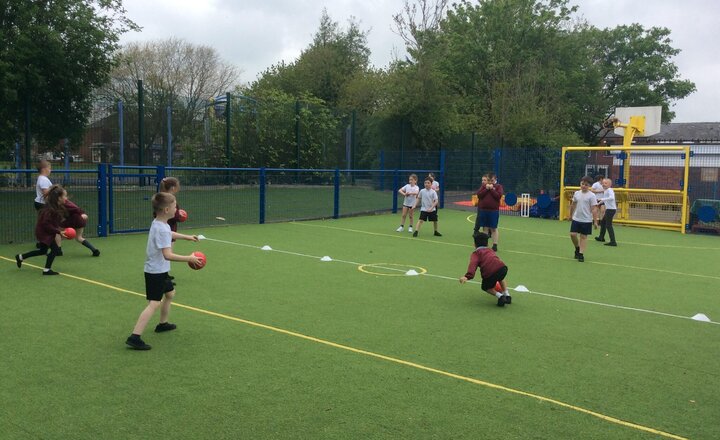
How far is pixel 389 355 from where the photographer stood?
5.92 m

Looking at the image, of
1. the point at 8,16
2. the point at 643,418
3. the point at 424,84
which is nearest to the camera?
the point at 643,418

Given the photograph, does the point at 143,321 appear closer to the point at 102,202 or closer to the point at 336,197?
the point at 102,202

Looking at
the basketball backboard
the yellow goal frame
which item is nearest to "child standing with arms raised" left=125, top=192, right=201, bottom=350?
the yellow goal frame

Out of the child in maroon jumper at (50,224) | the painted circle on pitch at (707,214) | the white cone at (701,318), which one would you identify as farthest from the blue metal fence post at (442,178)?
the white cone at (701,318)

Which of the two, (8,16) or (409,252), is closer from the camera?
(409,252)

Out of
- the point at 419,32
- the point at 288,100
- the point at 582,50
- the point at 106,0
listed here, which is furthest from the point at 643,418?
the point at 582,50

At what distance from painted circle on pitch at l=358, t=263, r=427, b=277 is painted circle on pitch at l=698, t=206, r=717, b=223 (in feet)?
43.4

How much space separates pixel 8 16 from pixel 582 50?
37718 millimetres

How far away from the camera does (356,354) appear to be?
5922mm

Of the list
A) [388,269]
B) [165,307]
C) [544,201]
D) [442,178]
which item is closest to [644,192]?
[544,201]

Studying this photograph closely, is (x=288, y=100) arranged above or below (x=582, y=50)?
below

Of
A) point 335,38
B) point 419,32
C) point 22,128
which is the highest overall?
point 335,38

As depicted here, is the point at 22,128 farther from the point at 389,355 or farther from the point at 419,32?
the point at 419,32

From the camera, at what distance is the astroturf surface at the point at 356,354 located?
173 inches
